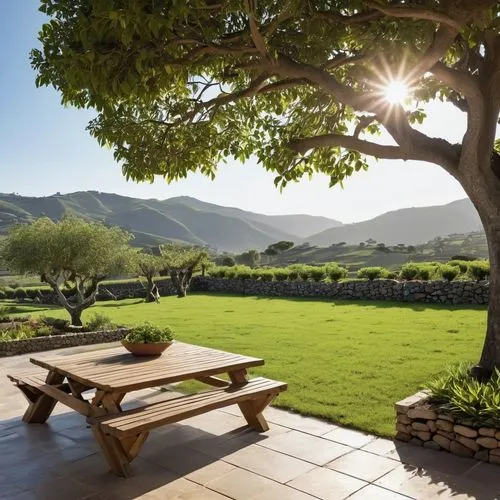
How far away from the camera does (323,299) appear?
24656 mm

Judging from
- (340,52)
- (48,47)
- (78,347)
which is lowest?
(78,347)

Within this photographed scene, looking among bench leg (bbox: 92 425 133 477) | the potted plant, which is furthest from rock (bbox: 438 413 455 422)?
the potted plant

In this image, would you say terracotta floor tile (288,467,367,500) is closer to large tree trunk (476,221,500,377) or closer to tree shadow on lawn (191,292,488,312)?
large tree trunk (476,221,500,377)

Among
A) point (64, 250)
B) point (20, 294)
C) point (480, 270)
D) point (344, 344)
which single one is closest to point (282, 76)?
point (344, 344)

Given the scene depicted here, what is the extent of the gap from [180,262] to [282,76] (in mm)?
23575

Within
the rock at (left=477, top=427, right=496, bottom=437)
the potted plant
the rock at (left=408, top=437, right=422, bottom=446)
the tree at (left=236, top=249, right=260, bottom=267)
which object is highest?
the tree at (left=236, top=249, right=260, bottom=267)

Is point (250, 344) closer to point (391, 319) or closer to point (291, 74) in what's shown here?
point (391, 319)

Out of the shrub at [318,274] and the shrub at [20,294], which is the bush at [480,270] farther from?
the shrub at [20,294]

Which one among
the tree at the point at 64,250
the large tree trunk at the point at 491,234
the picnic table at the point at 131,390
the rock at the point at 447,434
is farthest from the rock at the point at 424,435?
the tree at the point at 64,250

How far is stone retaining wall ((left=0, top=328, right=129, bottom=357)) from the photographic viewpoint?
11797 millimetres

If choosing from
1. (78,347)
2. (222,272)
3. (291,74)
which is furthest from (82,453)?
(222,272)

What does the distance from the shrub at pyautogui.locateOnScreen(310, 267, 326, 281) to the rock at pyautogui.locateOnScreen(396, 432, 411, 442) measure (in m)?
21.6

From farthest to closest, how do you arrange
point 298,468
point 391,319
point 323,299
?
point 323,299, point 391,319, point 298,468

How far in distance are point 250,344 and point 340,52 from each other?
7.29 meters
